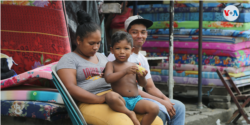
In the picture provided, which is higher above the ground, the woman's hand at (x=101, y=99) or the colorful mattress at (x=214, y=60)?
the woman's hand at (x=101, y=99)

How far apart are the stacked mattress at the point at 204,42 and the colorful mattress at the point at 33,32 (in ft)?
9.65

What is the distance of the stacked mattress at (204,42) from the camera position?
205 inches

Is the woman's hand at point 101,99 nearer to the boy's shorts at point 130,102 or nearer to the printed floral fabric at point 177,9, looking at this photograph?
the boy's shorts at point 130,102

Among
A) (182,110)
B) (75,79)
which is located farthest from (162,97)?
(75,79)

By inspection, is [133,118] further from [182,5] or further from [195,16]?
[182,5]

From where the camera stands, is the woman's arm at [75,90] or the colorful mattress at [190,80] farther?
the colorful mattress at [190,80]

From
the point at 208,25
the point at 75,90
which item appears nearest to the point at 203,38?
the point at 208,25

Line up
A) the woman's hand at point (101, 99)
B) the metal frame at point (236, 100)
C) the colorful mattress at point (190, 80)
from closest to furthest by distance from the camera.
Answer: the woman's hand at point (101, 99) → the metal frame at point (236, 100) → the colorful mattress at point (190, 80)

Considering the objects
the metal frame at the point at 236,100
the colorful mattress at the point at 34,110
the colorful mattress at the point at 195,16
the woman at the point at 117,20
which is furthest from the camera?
the colorful mattress at the point at 195,16

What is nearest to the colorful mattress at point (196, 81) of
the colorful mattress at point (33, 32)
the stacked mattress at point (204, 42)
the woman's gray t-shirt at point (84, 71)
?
the stacked mattress at point (204, 42)

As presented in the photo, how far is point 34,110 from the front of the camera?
8.22 feet

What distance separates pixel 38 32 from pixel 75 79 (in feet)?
3.62

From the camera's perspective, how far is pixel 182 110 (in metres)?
2.77

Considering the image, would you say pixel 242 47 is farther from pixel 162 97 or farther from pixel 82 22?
pixel 82 22
